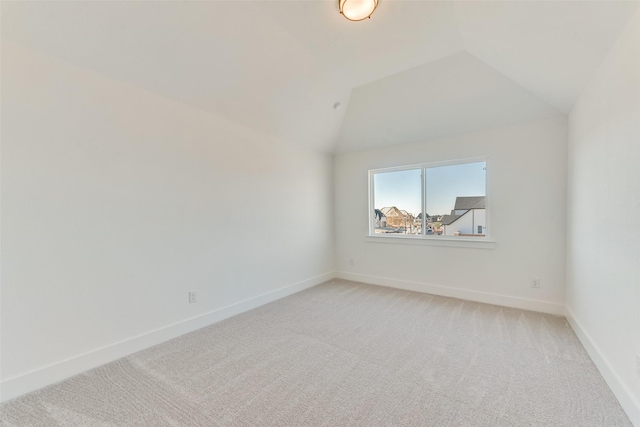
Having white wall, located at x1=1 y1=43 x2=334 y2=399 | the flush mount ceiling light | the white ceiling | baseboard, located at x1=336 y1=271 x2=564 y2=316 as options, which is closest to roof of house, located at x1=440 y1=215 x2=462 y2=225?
baseboard, located at x1=336 y1=271 x2=564 y2=316

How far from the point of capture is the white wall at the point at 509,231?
295 centimetres

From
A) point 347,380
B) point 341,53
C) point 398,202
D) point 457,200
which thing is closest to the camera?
point 347,380

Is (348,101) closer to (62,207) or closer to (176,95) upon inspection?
(176,95)

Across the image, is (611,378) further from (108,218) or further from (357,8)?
(108,218)

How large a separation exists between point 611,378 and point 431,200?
2500mm

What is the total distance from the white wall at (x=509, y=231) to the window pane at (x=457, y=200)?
0.50 ft

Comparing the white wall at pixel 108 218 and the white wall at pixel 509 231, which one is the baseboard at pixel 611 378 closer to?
the white wall at pixel 509 231

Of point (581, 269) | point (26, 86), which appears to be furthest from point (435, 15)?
point (26, 86)

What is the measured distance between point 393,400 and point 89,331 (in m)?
2.29

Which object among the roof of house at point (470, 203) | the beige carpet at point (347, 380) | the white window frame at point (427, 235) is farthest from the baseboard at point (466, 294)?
the roof of house at point (470, 203)

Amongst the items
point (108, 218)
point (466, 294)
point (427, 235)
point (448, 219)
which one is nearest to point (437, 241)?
point (427, 235)

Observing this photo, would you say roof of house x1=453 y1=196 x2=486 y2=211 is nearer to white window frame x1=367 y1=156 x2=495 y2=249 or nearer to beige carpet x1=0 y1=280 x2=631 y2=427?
white window frame x1=367 y1=156 x2=495 y2=249

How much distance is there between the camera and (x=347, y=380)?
1.87 meters

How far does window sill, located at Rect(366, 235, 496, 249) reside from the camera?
3371 mm
